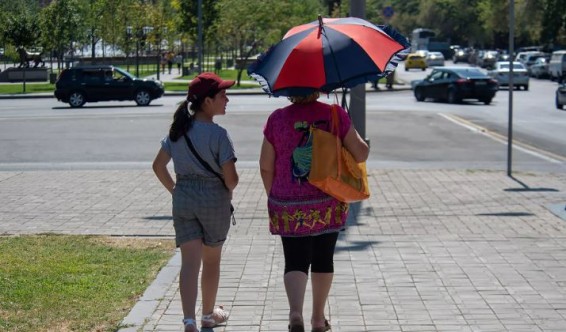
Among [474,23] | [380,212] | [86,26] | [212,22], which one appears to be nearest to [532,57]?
[212,22]

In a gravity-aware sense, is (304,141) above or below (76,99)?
above

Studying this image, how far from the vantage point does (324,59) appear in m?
6.47

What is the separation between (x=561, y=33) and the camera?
270 feet

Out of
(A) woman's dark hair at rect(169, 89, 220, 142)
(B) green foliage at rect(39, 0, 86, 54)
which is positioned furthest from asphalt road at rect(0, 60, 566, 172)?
(B) green foliage at rect(39, 0, 86, 54)

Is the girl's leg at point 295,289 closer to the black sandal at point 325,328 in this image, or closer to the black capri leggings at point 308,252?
the black capri leggings at point 308,252

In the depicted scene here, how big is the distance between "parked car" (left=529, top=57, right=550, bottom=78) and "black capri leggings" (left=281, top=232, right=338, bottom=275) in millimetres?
60713

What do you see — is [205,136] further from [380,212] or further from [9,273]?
[380,212]

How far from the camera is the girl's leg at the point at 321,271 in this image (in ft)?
21.6

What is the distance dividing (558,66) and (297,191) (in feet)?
181

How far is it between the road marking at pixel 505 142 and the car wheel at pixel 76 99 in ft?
45.0

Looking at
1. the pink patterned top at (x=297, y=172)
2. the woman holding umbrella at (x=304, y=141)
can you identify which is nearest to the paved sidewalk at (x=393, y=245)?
the woman holding umbrella at (x=304, y=141)

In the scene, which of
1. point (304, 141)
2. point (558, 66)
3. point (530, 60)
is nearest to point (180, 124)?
point (304, 141)

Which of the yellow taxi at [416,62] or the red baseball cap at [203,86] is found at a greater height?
the red baseball cap at [203,86]

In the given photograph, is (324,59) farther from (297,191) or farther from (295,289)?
(295,289)
